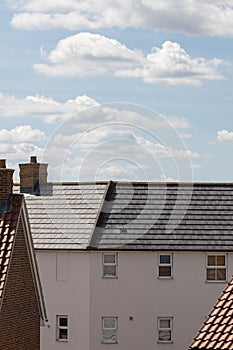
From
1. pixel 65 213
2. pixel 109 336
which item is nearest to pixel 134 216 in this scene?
pixel 65 213

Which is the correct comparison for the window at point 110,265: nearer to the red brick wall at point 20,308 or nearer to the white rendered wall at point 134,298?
the white rendered wall at point 134,298

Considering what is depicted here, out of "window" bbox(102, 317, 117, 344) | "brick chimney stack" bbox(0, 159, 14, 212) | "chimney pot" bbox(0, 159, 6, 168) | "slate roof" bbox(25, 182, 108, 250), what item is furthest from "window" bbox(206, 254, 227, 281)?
"brick chimney stack" bbox(0, 159, 14, 212)

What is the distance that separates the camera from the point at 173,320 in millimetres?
40375

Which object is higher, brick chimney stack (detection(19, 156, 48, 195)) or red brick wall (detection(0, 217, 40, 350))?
Result: brick chimney stack (detection(19, 156, 48, 195))

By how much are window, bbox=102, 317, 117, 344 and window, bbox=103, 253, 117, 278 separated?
2.14 meters

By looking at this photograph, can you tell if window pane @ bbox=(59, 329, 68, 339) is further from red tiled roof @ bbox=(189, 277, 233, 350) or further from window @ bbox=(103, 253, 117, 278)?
red tiled roof @ bbox=(189, 277, 233, 350)

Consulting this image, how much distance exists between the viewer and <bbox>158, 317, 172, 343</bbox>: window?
40344 millimetres

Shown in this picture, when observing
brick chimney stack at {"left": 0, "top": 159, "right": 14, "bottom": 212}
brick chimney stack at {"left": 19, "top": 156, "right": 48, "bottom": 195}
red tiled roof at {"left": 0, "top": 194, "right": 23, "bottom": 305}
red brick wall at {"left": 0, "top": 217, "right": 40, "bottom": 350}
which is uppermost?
brick chimney stack at {"left": 19, "top": 156, "right": 48, "bottom": 195}

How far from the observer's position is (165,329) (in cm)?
4041

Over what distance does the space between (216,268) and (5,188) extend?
50.6 ft

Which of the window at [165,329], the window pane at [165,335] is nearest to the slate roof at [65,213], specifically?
the window at [165,329]

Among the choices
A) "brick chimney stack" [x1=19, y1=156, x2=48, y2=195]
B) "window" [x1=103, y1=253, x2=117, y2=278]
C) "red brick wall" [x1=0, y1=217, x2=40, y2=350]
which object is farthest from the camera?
"brick chimney stack" [x1=19, y1=156, x2=48, y2=195]

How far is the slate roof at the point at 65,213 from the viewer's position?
4116cm

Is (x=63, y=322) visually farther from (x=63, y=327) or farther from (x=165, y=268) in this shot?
(x=165, y=268)
